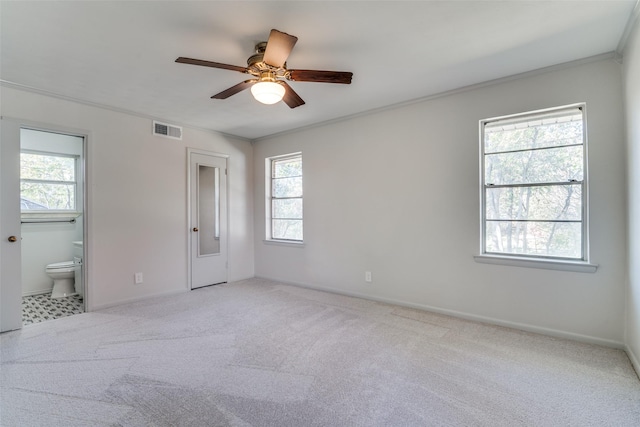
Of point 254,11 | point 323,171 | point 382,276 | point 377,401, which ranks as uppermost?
point 254,11

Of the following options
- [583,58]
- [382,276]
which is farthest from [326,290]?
[583,58]

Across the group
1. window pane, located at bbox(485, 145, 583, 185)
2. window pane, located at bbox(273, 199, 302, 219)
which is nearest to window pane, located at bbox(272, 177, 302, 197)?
window pane, located at bbox(273, 199, 302, 219)

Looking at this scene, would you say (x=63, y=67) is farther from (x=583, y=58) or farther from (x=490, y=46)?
(x=583, y=58)

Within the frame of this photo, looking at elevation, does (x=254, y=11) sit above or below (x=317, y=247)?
above

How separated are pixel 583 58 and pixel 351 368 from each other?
328 centimetres

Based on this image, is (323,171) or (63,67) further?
(323,171)

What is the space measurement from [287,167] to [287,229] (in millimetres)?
1049

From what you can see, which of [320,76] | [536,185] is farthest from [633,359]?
[320,76]

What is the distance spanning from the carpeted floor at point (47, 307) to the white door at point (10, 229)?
0.94ft

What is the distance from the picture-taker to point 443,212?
136 inches

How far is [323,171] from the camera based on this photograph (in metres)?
4.53

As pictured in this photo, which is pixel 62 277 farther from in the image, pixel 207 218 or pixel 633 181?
pixel 633 181

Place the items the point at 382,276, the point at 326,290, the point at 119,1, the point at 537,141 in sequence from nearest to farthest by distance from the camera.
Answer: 1. the point at 119,1
2. the point at 537,141
3. the point at 382,276
4. the point at 326,290

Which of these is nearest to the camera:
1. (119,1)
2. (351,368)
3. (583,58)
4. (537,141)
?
(119,1)
